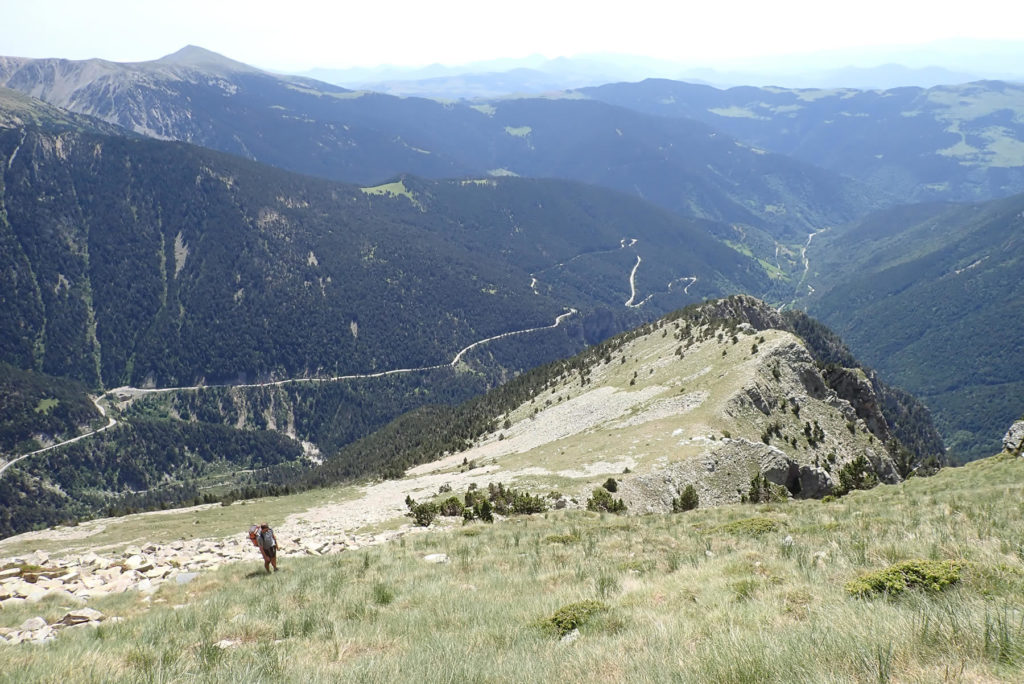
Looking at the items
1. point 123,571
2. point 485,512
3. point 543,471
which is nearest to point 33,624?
point 123,571

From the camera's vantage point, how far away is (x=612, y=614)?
10.7 metres

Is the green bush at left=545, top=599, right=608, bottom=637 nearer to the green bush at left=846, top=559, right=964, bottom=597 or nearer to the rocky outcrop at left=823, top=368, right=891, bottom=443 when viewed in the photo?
the green bush at left=846, top=559, right=964, bottom=597

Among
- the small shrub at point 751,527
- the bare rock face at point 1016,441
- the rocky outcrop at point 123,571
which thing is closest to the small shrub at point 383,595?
the rocky outcrop at point 123,571

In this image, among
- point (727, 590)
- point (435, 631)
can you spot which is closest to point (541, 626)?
point (435, 631)

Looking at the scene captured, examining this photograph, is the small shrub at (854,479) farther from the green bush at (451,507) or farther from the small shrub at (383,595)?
the small shrub at (383,595)

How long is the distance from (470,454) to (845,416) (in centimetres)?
3813

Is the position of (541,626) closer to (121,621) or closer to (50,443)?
(121,621)

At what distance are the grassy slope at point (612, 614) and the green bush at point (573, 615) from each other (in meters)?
0.30

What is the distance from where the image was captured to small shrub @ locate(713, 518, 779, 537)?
66.9ft

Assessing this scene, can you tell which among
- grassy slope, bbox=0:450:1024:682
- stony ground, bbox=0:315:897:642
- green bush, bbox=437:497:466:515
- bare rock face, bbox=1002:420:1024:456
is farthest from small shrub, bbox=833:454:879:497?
green bush, bbox=437:497:466:515

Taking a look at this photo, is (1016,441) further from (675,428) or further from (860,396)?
(860,396)

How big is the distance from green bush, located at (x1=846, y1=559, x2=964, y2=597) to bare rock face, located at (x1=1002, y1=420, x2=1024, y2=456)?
113 feet

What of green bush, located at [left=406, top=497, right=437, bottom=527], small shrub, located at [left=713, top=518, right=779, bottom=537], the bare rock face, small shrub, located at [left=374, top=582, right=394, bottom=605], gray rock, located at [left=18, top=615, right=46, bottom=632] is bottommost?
green bush, located at [left=406, top=497, right=437, bottom=527]

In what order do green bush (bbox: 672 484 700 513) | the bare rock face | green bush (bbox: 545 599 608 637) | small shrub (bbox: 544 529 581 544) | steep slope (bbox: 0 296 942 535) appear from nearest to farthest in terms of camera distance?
green bush (bbox: 545 599 608 637), small shrub (bbox: 544 529 581 544), green bush (bbox: 672 484 700 513), the bare rock face, steep slope (bbox: 0 296 942 535)
